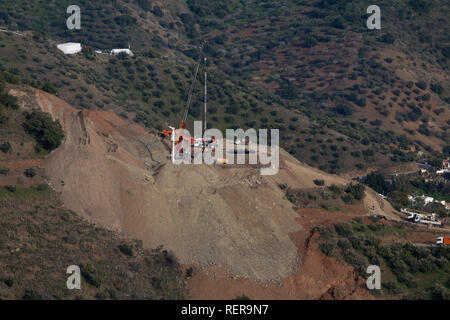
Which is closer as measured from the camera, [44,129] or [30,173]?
[30,173]

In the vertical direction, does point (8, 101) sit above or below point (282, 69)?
above

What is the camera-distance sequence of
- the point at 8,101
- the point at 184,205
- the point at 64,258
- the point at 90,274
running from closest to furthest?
1. the point at 90,274
2. the point at 64,258
3. the point at 184,205
4. the point at 8,101

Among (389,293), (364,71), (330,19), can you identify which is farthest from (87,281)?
(330,19)

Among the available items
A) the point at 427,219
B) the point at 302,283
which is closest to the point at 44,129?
the point at 302,283

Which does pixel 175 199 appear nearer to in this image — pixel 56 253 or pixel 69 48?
pixel 56 253

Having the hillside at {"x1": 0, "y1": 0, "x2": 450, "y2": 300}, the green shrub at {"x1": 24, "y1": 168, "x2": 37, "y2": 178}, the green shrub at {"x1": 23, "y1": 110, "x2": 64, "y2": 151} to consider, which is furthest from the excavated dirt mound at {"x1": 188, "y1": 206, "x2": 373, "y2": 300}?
the green shrub at {"x1": 23, "y1": 110, "x2": 64, "y2": 151}

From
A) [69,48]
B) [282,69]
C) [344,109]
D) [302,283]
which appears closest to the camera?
[302,283]

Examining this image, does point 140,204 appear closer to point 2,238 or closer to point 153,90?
point 2,238

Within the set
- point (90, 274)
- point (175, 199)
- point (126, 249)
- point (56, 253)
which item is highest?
point (175, 199)
